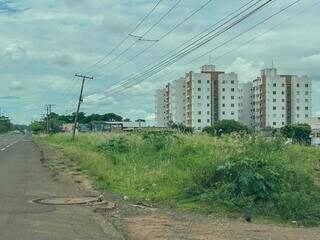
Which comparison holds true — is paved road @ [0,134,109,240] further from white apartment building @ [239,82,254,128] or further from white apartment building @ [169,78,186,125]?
white apartment building @ [169,78,186,125]

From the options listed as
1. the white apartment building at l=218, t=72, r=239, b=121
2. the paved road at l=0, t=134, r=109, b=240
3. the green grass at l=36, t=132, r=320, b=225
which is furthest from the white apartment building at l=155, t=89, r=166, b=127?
the paved road at l=0, t=134, r=109, b=240

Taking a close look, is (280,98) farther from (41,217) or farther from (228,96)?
(41,217)

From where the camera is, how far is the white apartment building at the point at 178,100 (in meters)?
67.0

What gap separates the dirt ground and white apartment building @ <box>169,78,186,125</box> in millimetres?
51809

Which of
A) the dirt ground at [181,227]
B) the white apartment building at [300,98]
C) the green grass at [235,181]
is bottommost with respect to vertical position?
the dirt ground at [181,227]

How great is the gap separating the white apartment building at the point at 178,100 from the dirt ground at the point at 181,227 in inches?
2040

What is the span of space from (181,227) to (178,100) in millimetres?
58575

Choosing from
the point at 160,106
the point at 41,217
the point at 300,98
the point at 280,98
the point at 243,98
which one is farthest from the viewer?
the point at 160,106

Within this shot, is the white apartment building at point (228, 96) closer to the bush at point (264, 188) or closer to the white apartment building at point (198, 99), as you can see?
the white apartment building at point (198, 99)

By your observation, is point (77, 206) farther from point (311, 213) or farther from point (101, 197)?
point (311, 213)

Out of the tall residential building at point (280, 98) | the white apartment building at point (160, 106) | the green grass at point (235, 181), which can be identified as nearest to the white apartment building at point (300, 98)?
the tall residential building at point (280, 98)

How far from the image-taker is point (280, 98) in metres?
54.4

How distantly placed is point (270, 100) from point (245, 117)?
9.33 meters

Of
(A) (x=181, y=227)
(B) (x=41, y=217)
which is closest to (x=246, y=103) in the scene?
(B) (x=41, y=217)
